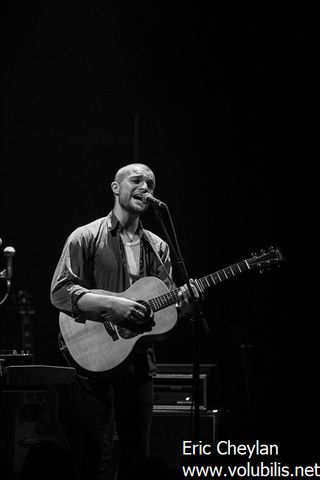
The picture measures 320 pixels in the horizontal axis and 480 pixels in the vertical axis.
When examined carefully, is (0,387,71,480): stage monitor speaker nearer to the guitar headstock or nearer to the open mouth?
the open mouth

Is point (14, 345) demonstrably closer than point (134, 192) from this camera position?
No

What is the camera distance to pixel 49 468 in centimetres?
231

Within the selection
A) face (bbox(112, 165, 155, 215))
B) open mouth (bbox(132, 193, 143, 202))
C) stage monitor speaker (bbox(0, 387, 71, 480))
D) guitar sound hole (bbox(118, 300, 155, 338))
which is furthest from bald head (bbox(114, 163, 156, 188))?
stage monitor speaker (bbox(0, 387, 71, 480))

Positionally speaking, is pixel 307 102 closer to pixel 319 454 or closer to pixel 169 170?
pixel 169 170

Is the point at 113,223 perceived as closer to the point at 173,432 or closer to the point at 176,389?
the point at 176,389

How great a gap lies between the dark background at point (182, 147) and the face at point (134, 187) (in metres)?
2.48

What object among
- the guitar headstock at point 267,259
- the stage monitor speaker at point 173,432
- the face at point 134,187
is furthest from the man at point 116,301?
the stage monitor speaker at point 173,432

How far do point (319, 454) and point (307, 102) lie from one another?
3856 mm

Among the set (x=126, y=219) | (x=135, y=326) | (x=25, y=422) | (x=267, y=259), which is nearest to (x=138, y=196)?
(x=126, y=219)

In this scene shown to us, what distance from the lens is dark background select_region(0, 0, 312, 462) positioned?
242 inches

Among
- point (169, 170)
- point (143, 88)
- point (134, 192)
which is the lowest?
point (134, 192)

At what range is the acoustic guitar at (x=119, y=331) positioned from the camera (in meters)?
3.70

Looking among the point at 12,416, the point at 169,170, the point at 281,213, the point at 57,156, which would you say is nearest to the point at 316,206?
the point at 281,213

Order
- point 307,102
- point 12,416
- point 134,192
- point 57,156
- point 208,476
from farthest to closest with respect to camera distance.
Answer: point 57,156, point 307,102, point 12,416, point 134,192, point 208,476
